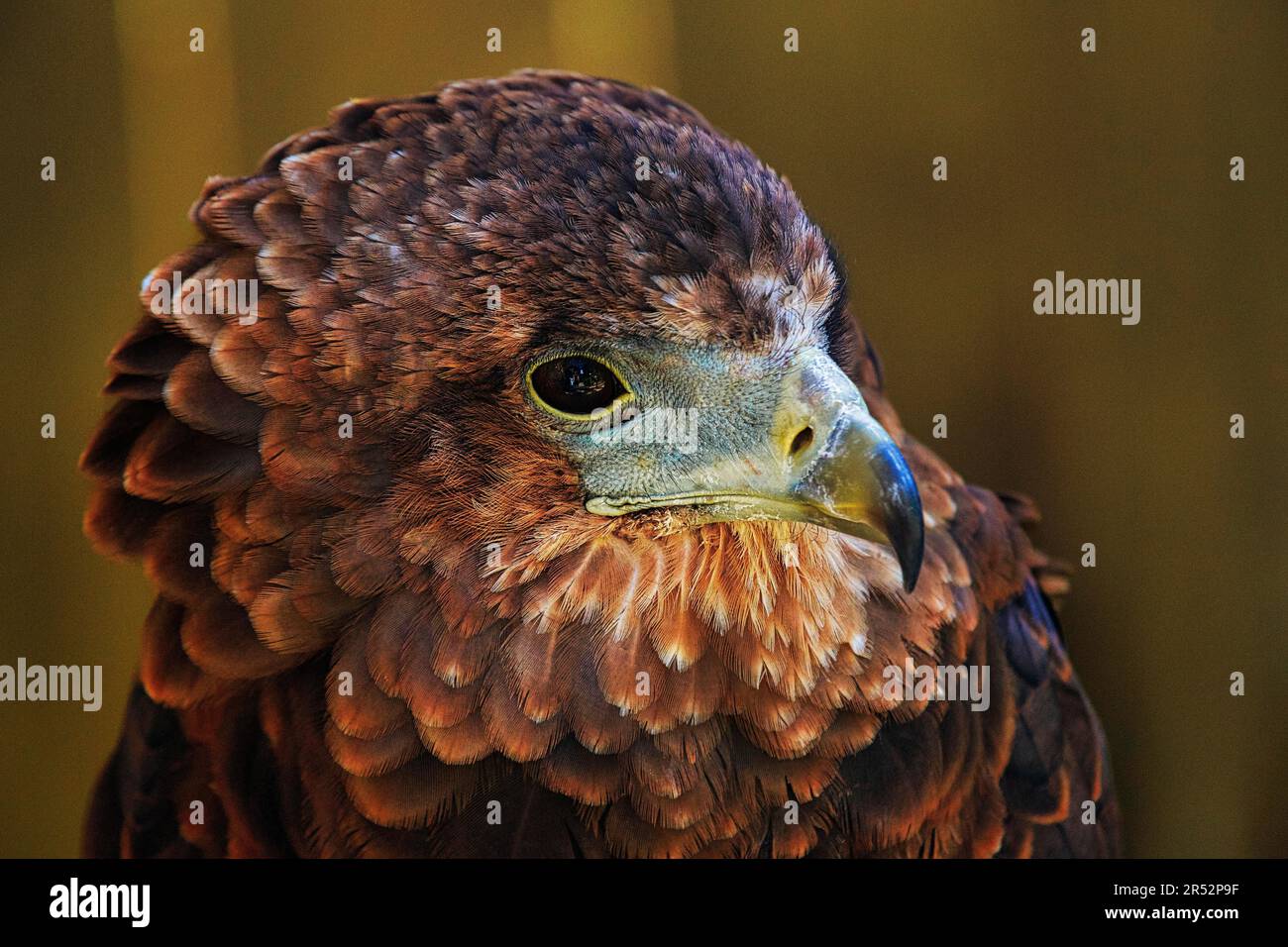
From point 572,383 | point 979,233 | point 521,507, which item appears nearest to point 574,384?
point 572,383

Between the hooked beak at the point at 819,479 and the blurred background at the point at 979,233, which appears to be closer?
the hooked beak at the point at 819,479

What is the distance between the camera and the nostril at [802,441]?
1.33 metres

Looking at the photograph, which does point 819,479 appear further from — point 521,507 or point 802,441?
point 521,507

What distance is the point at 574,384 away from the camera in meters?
1.35

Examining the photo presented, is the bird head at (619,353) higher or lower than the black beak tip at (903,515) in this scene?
higher

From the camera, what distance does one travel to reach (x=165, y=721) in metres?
1.61

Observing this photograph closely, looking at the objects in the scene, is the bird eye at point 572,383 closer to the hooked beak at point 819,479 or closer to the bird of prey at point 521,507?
A: the bird of prey at point 521,507

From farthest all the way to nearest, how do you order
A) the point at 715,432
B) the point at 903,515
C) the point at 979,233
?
the point at 979,233 < the point at 715,432 < the point at 903,515

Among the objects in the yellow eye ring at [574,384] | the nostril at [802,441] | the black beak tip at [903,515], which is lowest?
the black beak tip at [903,515]

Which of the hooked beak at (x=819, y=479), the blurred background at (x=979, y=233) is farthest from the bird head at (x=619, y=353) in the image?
the blurred background at (x=979, y=233)

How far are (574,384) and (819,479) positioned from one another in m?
0.34

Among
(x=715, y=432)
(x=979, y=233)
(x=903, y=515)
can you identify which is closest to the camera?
(x=903, y=515)

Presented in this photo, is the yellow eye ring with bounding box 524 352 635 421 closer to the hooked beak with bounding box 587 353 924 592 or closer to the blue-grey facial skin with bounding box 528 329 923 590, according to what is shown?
the blue-grey facial skin with bounding box 528 329 923 590

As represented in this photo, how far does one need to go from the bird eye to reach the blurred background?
61.7 inches
